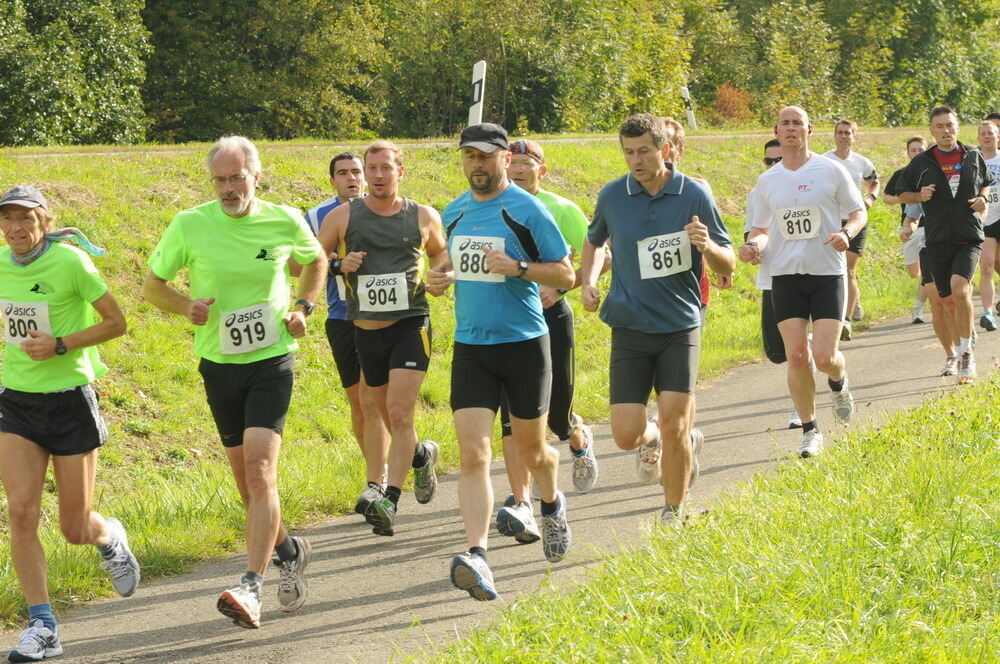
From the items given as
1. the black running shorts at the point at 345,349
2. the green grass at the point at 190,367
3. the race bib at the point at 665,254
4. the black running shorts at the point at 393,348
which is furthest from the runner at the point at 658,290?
the green grass at the point at 190,367

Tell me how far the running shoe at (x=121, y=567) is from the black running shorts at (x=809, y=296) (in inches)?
185

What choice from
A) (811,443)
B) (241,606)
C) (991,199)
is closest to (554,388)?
(811,443)

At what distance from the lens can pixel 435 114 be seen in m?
37.2

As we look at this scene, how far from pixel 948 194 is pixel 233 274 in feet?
25.2

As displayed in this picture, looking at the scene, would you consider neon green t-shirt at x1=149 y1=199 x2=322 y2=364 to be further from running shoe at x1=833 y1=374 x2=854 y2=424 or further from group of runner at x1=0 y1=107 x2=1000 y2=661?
running shoe at x1=833 y1=374 x2=854 y2=424

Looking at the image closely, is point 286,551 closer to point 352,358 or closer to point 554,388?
point 554,388

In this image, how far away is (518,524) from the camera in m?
7.23

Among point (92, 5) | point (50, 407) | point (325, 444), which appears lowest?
point (325, 444)

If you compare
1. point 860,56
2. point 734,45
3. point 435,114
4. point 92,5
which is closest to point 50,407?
point 92,5

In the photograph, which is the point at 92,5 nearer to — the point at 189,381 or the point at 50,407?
the point at 189,381

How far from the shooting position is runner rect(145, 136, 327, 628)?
21.2 feet

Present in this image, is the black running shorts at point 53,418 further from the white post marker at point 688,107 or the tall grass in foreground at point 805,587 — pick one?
the white post marker at point 688,107

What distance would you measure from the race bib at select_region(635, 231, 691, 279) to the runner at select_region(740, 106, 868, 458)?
205 cm

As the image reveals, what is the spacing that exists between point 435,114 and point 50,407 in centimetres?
3141
